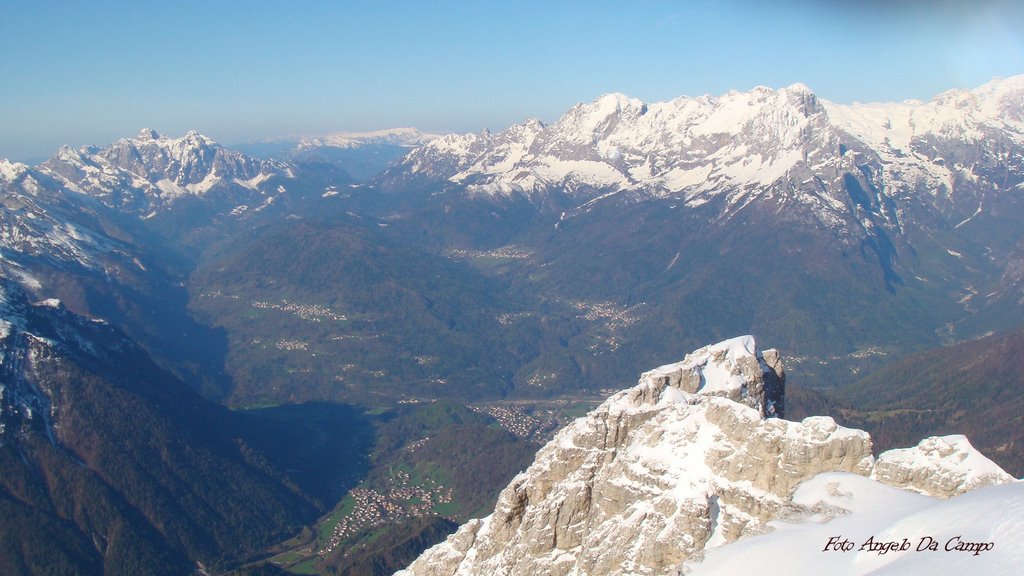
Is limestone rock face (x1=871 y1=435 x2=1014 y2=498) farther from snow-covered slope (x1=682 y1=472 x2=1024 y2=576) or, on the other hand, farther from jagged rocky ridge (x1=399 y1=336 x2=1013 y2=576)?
snow-covered slope (x1=682 y1=472 x2=1024 y2=576)

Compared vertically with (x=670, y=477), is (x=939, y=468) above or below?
above

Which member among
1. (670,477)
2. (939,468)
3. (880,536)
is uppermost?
(939,468)

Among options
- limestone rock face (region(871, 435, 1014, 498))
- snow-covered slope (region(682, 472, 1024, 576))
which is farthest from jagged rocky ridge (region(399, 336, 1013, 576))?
snow-covered slope (region(682, 472, 1024, 576))

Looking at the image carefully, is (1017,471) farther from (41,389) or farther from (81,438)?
(41,389)

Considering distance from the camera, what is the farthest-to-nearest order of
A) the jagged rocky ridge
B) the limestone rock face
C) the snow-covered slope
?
the jagged rocky ridge < the limestone rock face < the snow-covered slope

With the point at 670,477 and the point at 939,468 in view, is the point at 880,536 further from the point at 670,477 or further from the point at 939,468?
the point at 670,477

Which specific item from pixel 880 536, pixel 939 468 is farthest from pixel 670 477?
pixel 939 468

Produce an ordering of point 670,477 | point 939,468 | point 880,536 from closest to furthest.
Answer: point 880,536, point 939,468, point 670,477

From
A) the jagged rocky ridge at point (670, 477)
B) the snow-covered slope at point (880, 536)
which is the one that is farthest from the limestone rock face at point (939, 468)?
the snow-covered slope at point (880, 536)

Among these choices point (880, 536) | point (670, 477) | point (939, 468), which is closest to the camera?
point (880, 536)
